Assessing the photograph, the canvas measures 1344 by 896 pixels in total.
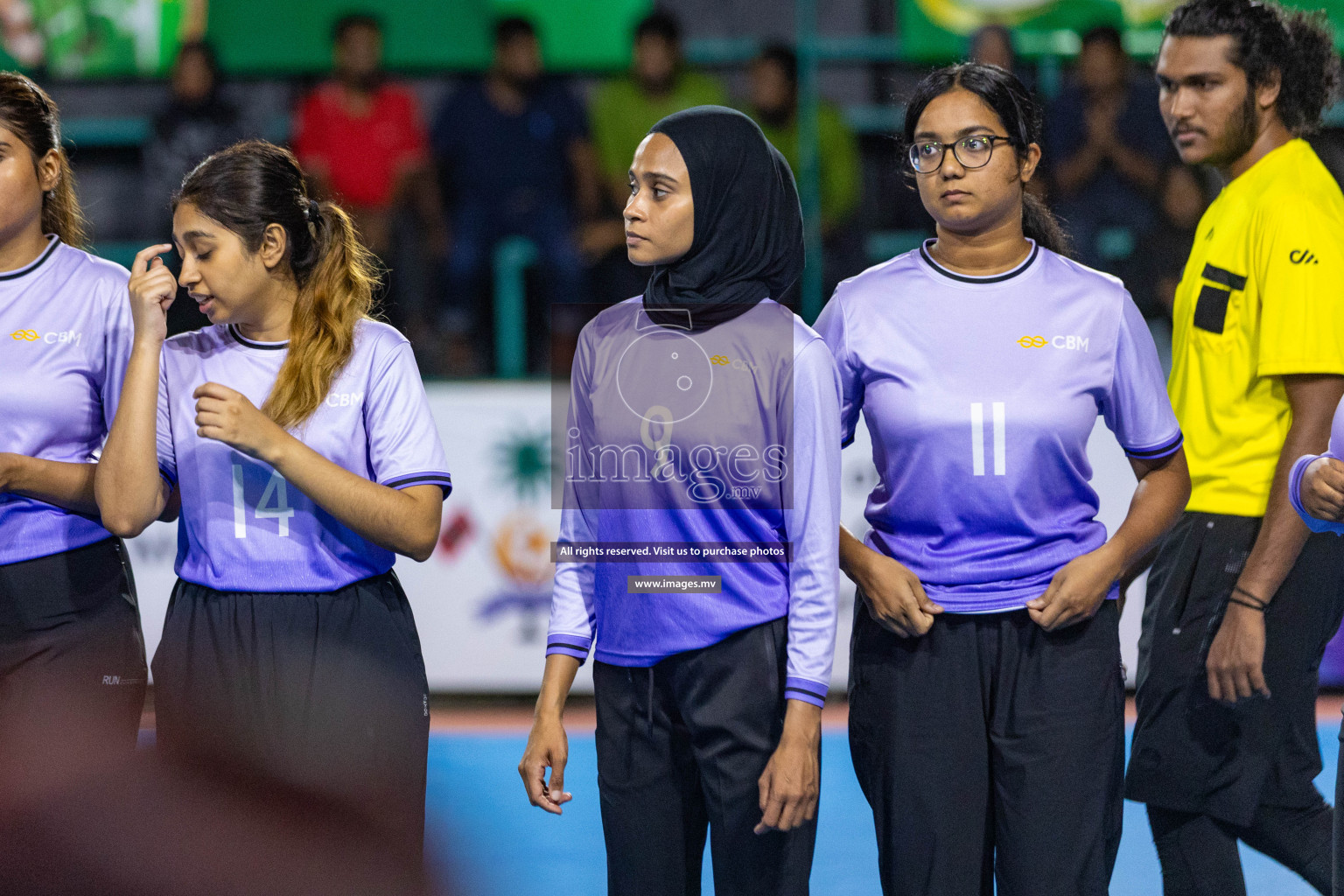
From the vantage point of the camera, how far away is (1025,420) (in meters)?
2.21

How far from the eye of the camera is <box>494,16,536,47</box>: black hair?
638 centimetres

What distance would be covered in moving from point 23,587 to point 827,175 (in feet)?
14.5

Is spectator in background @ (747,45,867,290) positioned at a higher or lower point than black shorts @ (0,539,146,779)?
higher

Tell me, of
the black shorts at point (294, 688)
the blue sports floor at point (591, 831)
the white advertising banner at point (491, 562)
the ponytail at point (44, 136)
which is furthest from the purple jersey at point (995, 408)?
the white advertising banner at point (491, 562)

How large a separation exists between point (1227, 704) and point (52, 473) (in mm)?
2383

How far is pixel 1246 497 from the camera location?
105 inches

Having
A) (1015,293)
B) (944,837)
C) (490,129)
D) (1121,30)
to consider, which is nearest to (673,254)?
(1015,293)

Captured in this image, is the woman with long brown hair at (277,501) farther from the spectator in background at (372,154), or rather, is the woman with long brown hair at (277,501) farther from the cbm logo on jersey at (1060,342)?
the spectator in background at (372,154)

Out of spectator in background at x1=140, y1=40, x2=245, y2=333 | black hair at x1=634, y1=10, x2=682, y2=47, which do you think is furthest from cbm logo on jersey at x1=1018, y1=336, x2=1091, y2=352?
spectator in background at x1=140, y1=40, x2=245, y2=333

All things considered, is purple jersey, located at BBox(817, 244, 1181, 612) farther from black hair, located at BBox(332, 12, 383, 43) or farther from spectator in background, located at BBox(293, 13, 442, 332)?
black hair, located at BBox(332, 12, 383, 43)

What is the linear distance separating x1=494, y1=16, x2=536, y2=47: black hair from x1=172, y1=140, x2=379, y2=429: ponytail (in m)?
4.21

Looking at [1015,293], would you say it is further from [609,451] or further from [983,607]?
[609,451]

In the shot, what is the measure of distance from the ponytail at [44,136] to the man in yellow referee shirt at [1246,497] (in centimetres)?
236

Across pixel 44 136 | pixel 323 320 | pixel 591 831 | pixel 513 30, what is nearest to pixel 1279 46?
pixel 323 320
